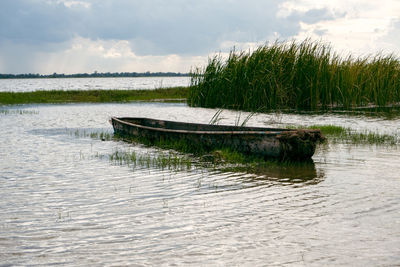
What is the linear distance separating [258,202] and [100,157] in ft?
15.7

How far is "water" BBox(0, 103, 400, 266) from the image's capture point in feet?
13.5

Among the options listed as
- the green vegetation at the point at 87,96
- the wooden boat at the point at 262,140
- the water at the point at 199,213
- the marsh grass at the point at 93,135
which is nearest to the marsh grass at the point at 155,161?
the water at the point at 199,213

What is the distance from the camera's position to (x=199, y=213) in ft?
17.6

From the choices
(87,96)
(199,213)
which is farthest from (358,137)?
(87,96)

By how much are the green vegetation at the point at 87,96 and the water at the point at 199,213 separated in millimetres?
23840

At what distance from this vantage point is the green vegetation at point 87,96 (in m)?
31.8

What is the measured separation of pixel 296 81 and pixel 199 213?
48.9 ft

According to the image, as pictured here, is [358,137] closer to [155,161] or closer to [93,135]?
[155,161]

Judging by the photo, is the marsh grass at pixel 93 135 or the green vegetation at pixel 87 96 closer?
the marsh grass at pixel 93 135

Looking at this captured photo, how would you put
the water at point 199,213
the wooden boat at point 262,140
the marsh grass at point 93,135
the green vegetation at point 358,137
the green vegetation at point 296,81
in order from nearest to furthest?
the water at point 199,213, the wooden boat at point 262,140, the green vegetation at point 358,137, the marsh grass at point 93,135, the green vegetation at point 296,81

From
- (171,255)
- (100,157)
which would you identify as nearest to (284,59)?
(100,157)

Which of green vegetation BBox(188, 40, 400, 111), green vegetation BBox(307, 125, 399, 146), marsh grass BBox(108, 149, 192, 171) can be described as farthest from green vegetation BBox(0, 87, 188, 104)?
marsh grass BBox(108, 149, 192, 171)

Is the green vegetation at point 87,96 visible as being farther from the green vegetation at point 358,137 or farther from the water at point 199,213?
the water at point 199,213

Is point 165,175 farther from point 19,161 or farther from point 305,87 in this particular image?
point 305,87
